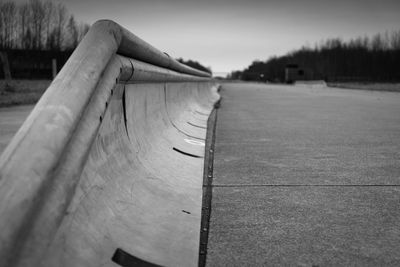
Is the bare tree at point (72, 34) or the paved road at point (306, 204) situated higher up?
the bare tree at point (72, 34)

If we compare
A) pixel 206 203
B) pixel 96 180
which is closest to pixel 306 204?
pixel 206 203

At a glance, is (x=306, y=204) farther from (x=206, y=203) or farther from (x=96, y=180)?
(x=96, y=180)

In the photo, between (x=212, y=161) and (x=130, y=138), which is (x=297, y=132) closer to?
(x=212, y=161)

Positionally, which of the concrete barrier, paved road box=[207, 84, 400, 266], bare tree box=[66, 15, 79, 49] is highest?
bare tree box=[66, 15, 79, 49]

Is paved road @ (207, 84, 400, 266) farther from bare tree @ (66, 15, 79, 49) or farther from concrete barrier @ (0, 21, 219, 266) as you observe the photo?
bare tree @ (66, 15, 79, 49)

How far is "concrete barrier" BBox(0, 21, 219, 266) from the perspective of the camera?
1.01 meters

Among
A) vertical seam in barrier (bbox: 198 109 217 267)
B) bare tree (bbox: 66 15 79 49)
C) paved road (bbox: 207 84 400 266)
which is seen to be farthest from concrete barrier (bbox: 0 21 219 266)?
bare tree (bbox: 66 15 79 49)

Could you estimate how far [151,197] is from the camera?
2.13 metres

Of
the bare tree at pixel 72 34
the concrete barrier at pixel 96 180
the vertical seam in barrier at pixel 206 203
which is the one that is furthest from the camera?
the bare tree at pixel 72 34

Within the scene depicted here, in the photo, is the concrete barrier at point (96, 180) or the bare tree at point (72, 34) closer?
the concrete barrier at point (96, 180)

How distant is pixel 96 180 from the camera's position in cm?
165

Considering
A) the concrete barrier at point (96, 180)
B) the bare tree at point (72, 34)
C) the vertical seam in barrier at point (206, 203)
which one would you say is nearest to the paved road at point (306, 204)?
the vertical seam in barrier at point (206, 203)

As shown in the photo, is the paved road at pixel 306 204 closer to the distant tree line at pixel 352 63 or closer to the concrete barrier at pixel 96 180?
the concrete barrier at pixel 96 180

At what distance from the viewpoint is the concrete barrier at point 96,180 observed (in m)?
1.01
